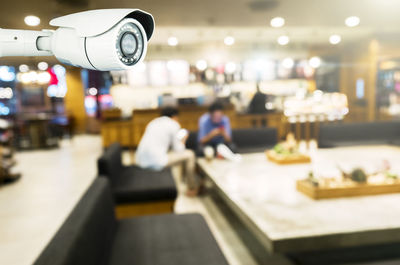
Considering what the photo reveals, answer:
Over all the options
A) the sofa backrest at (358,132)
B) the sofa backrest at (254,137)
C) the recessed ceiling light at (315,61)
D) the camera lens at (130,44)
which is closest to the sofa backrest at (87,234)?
the camera lens at (130,44)

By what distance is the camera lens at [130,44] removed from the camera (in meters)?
0.88

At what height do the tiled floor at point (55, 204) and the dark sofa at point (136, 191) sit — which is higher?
the dark sofa at point (136, 191)

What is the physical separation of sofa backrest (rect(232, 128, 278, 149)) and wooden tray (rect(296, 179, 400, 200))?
2525mm

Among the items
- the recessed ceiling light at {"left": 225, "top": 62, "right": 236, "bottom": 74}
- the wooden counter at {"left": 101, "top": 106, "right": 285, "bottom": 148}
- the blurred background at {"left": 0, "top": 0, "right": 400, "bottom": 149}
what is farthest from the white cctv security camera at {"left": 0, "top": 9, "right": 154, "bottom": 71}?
the recessed ceiling light at {"left": 225, "top": 62, "right": 236, "bottom": 74}

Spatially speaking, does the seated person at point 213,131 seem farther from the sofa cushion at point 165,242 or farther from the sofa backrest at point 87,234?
the sofa backrest at point 87,234

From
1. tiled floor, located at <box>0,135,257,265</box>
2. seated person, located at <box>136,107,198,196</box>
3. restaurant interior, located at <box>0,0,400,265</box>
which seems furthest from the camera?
seated person, located at <box>136,107,198,196</box>

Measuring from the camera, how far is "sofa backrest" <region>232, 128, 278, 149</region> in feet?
16.6

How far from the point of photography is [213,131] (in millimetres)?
4598

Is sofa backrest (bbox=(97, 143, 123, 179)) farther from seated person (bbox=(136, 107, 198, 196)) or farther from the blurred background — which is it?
the blurred background

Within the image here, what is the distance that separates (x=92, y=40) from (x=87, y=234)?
1.03m

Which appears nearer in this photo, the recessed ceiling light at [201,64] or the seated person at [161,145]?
the seated person at [161,145]

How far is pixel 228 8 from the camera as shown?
10.4 feet

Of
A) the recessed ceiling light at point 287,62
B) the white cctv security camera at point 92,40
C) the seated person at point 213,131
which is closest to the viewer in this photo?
the white cctv security camera at point 92,40

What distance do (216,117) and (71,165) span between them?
11.9 ft
